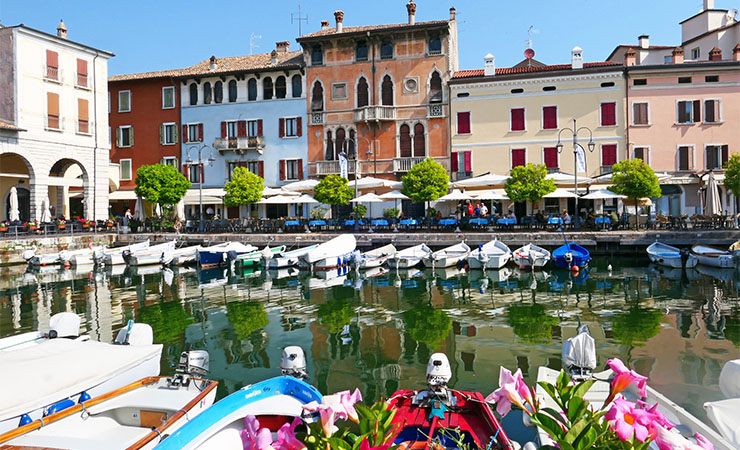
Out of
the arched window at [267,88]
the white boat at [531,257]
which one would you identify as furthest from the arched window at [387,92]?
the white boat at [531,257]

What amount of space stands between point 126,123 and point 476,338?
40.6m

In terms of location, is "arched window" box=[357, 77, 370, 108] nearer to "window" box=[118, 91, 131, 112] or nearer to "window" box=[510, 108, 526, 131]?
"window" box=[510, 108, 526, 131]

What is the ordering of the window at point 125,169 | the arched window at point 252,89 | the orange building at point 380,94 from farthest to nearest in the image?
1. the window at point 125,169
2. the arched window at point 252,89
3. the orange building at point 380,94

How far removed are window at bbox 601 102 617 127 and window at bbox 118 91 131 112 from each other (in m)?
36.7

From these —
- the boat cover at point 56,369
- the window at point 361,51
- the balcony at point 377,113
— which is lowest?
the boat cover at point 56,369

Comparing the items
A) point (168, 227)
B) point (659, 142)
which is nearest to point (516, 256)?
point (659, 142)

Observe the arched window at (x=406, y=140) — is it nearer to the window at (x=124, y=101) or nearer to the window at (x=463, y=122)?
the window at (x=463, y=122)

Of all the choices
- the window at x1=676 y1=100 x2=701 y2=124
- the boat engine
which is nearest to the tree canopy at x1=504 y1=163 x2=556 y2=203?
the window at x1=676 y1=100 x2=701 y2=124

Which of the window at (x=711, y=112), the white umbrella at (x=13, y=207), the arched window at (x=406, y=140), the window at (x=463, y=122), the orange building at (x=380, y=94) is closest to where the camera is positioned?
the white umbrella at (x=13, y=207)

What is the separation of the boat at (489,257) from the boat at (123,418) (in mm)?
18844

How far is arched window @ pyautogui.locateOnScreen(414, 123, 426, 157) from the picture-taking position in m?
38.5

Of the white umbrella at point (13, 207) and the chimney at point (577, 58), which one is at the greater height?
the chimney at point (577, 58)

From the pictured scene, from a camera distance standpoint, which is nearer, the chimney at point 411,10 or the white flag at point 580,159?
the white flag at point 580,159

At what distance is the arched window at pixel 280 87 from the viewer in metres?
41.4
